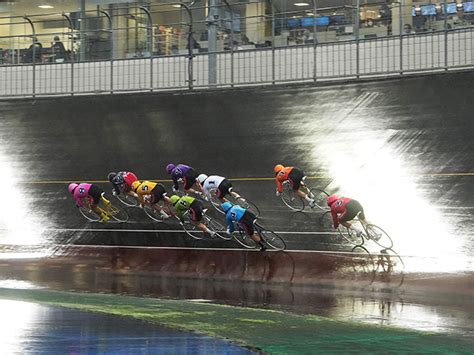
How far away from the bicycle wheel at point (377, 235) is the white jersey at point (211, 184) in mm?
3944

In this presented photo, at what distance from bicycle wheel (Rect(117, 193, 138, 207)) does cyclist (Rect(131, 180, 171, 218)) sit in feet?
2.88

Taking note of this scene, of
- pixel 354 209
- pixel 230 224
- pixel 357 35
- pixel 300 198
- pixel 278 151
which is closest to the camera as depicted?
pixel 354 209

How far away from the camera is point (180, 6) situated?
30.2 m

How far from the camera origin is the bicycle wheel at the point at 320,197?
64.4 ft

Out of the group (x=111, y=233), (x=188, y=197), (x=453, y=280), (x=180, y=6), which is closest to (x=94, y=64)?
(x=180, y=6)

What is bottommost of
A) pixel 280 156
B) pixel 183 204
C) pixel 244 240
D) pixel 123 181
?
pixel 244 240

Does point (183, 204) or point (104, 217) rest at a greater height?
point (183, 204)

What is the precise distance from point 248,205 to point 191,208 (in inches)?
51.2

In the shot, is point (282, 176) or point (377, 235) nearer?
point (377, 235)

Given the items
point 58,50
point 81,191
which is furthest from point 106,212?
point 58,50

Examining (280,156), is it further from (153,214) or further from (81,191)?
(81,191)

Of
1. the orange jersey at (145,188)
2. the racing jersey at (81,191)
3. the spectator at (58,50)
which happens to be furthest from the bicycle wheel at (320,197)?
the spectator at (58,50)

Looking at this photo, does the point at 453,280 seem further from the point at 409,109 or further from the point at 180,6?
the point at 180,6

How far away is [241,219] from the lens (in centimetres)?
1834
